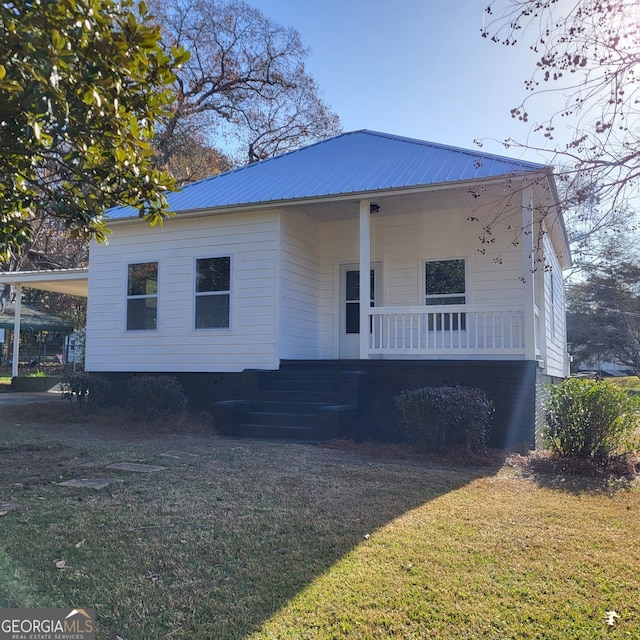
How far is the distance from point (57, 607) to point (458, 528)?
8.91 feet

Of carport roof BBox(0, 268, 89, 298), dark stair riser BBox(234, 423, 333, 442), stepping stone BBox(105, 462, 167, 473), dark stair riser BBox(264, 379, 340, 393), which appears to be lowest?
stepping stone BBox(105, 462, 167, 473)

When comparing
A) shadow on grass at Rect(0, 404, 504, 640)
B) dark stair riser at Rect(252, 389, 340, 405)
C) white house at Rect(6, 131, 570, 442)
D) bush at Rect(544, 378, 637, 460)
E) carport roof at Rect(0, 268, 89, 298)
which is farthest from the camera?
carport roof at Rect(0, 268, 89, 298)

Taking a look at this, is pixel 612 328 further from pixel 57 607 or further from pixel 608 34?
pixel 57 607

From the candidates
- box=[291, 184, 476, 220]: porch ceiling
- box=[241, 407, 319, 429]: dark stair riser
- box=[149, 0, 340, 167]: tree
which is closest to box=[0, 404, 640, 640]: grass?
box=[241, 407, 319, 429]: dark stair riser

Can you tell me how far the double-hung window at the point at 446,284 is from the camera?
10117 mm

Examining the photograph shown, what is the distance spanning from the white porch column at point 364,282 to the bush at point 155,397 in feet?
10.5

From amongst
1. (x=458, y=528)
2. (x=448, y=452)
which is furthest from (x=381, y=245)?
(x=458, y=528)

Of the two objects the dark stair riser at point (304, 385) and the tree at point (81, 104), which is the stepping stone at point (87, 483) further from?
the dark stair riser at point (304, 385)

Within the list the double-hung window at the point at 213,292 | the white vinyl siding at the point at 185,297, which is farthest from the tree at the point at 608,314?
the double-hung window at the point at 213,292

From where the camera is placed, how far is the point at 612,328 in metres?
33.1

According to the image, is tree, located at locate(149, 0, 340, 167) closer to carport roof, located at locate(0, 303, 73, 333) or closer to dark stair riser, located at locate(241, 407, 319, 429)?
carport roof, located at locate(0, 303, 73, 333)

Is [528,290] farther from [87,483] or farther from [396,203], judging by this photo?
[87,483]

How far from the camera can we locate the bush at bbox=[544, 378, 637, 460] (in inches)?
261

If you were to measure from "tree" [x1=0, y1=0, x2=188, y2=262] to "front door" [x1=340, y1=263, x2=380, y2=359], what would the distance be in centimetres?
607
